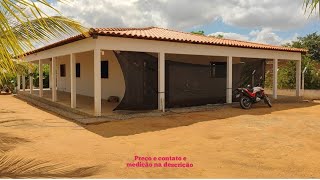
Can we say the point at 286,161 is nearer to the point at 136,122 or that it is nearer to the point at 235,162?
the point at 235,162

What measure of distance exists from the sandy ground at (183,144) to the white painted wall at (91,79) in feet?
14.2

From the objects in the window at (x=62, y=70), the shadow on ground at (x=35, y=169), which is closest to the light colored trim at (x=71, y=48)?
the window at (x=62, y=70)

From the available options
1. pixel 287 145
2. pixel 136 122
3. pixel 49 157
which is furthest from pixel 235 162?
pixel 136 122

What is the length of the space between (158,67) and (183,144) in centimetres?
489

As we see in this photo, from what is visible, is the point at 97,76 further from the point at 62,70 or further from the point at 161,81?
the point at 62,70

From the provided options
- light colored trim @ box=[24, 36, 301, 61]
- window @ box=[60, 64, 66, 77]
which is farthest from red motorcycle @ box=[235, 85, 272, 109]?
window @ box=[60, 64, 66, 77]

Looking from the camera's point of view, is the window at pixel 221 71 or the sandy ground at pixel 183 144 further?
the window at pixel 221 71

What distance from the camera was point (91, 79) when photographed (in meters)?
16.8

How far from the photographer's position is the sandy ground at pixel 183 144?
5020 mm

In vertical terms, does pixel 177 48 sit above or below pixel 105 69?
above

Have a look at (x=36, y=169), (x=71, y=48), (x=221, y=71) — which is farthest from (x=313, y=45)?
(x=36, y=169)
